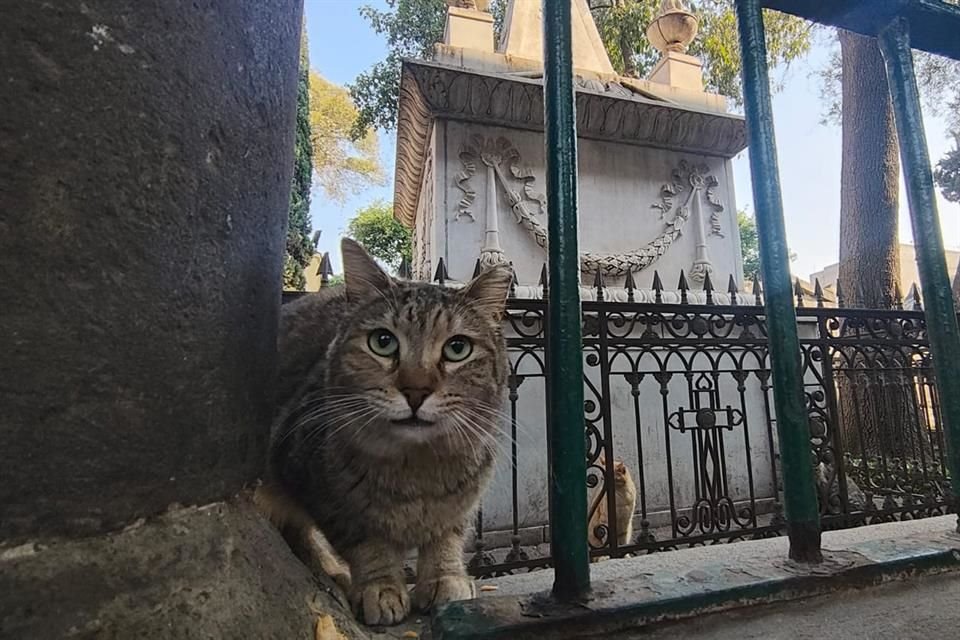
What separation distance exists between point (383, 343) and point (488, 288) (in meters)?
0.40

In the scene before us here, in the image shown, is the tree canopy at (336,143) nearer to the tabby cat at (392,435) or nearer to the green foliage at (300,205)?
the green foliage at (300,205)

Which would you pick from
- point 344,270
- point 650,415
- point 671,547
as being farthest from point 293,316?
point 650,415

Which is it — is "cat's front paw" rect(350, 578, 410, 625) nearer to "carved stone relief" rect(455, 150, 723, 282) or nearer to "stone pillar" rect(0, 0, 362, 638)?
"stone pillar" rect(0, 0, 362, 638)

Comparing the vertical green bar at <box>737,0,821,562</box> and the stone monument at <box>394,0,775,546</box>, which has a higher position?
the stone monument at <box>394,0,775,546</box>

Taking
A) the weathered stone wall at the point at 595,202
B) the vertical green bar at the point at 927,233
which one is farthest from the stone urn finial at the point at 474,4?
the vertical green bar at the point at 927,233

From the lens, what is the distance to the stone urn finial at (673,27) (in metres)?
6.13

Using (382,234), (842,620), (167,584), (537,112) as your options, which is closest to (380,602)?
(167,584)

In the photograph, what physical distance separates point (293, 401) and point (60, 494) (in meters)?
1.06

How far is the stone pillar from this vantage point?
1.69 ft

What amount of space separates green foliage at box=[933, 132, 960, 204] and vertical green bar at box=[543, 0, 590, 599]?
13.2 meters

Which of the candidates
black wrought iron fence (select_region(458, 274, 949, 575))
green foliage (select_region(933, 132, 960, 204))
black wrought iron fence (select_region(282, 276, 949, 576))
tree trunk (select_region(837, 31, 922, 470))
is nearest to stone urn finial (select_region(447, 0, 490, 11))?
black wrought iron fence (select_region(282, 276, 949, 576))

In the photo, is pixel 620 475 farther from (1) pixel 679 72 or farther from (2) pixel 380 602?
(1) pixel 679 72

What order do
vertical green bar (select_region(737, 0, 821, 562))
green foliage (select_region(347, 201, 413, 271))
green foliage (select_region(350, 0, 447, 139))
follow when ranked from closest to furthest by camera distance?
vertical green bar (select_region(737, 0, 821, 562)) < green foliage (select_region(350, 0, 447, 139)) < green foliage (select_region(347, 201, 413, 271))

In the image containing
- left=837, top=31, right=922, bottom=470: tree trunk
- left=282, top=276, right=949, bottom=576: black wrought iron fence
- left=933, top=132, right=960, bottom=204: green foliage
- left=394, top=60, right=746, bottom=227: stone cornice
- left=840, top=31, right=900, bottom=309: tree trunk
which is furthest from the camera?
left=933, top=132, right=960, bottom=204: green foliage
